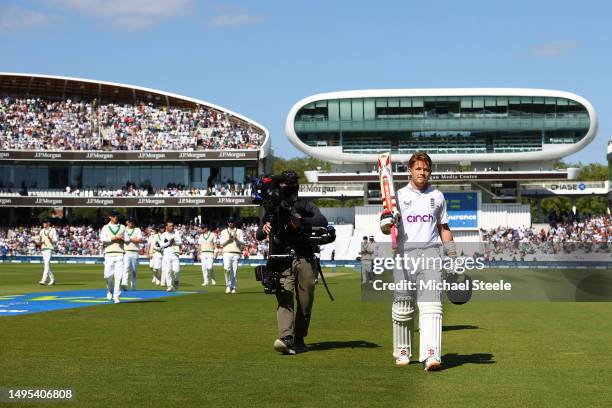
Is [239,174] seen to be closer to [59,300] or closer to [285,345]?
[59,300]

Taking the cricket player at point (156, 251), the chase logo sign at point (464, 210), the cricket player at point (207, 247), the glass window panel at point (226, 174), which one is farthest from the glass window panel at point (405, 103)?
the cricket player at point (207, 247)

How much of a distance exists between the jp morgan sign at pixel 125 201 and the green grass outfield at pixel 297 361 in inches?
2363

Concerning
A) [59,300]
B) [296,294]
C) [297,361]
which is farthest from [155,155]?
[297,361]

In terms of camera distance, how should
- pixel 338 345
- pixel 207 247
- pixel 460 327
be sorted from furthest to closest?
pixel 207 247 → pixel 460 327 → pixel 338 345

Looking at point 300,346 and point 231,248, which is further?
point 231,248

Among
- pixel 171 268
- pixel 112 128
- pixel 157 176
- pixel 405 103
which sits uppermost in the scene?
pixel 405 103

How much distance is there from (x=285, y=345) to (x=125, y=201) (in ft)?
228

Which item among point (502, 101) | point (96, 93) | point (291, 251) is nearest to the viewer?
point (291, 251)

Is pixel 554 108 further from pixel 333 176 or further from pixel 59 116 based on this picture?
pixel 59 116

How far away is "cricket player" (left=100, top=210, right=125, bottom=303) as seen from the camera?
20641 mm

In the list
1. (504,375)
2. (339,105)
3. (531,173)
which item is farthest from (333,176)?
(504,375)

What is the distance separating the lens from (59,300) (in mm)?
22953

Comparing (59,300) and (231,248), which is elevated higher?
(231,248)

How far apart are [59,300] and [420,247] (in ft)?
48.9
